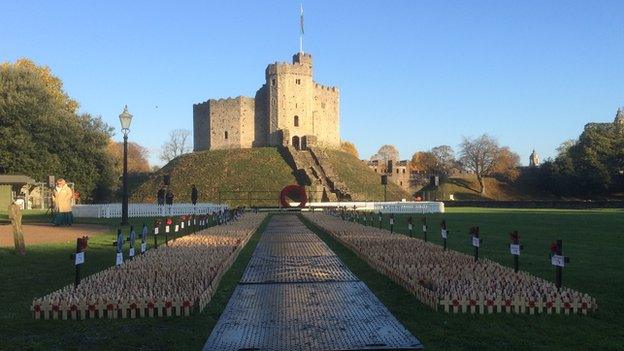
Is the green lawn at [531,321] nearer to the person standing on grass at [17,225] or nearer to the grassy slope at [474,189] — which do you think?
the person standing on grass at [17,225]

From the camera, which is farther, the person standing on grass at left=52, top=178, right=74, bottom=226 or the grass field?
the person standing on grass at left=52, top=178, right=74, bottom=226

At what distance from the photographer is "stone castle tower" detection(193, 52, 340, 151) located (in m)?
81.4

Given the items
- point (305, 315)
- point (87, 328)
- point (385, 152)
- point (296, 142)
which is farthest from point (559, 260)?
point (385, 152)

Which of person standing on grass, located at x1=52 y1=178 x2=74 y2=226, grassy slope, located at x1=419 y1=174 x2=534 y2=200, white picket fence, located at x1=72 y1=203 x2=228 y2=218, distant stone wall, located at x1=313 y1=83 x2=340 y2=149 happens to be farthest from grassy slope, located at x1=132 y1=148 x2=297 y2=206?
person standing on grass, located at x1=52 y1=178 x2=74 y2=226

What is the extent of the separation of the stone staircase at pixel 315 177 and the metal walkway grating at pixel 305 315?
53.1 meters

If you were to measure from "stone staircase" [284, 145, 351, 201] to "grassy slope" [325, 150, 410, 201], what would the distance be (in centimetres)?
222

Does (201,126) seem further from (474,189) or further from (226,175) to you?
(474,189)

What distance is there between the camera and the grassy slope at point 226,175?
67600mm

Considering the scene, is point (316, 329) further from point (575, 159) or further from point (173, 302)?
point (575, 159)

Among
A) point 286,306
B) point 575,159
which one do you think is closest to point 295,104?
point 575,159

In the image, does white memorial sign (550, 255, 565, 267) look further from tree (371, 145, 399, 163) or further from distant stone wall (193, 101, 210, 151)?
tree (371, 145, 399, 163)

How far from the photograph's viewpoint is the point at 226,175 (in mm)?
72188

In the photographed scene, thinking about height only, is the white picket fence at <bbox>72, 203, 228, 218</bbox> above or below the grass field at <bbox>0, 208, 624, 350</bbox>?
above

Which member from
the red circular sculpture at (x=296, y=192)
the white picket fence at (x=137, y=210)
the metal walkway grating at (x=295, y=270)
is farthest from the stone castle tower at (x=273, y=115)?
the metal walkway grating at (x=295, y=270)
